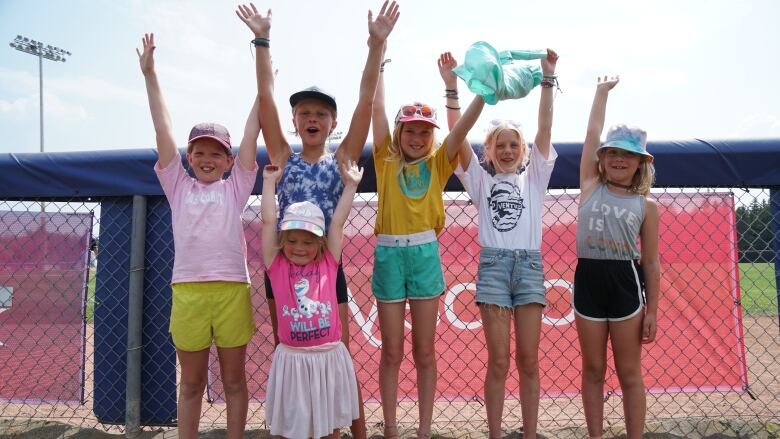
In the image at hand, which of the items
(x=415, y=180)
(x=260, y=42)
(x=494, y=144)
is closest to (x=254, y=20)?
(x=260, y=42)

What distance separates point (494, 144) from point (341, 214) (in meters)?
1.00

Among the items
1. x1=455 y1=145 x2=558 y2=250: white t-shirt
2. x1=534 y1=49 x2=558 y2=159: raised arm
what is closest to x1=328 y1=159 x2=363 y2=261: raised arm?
x1=455 y1=145 x2=558 y2=250: white t-shirt

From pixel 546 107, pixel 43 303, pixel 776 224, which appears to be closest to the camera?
pixel 546 107

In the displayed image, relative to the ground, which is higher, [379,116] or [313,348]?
[379,116]

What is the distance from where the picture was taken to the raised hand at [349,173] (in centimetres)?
270

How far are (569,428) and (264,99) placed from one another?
2841 mm

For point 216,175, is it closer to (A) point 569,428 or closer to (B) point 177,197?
(B) point 177,197

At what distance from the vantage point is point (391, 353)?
2670mm

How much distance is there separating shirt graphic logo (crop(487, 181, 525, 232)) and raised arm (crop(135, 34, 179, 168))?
1757mm

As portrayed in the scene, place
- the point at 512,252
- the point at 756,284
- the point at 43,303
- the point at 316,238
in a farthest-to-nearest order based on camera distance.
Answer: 1. the point at 756,284
2. the point at 43,303
3. the point at 512,252
4. the point at 316,238

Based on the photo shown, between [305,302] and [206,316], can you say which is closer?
[305,302]

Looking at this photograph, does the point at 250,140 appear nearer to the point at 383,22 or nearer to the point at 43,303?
the point at 383,22

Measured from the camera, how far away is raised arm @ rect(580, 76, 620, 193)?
9.68 ft

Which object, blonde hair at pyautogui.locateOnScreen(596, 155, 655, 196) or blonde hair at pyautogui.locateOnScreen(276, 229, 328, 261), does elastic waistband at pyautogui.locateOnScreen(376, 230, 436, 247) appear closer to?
blonde hair at pyautogui.locateOnScreen(276, 229, 328, 261)
